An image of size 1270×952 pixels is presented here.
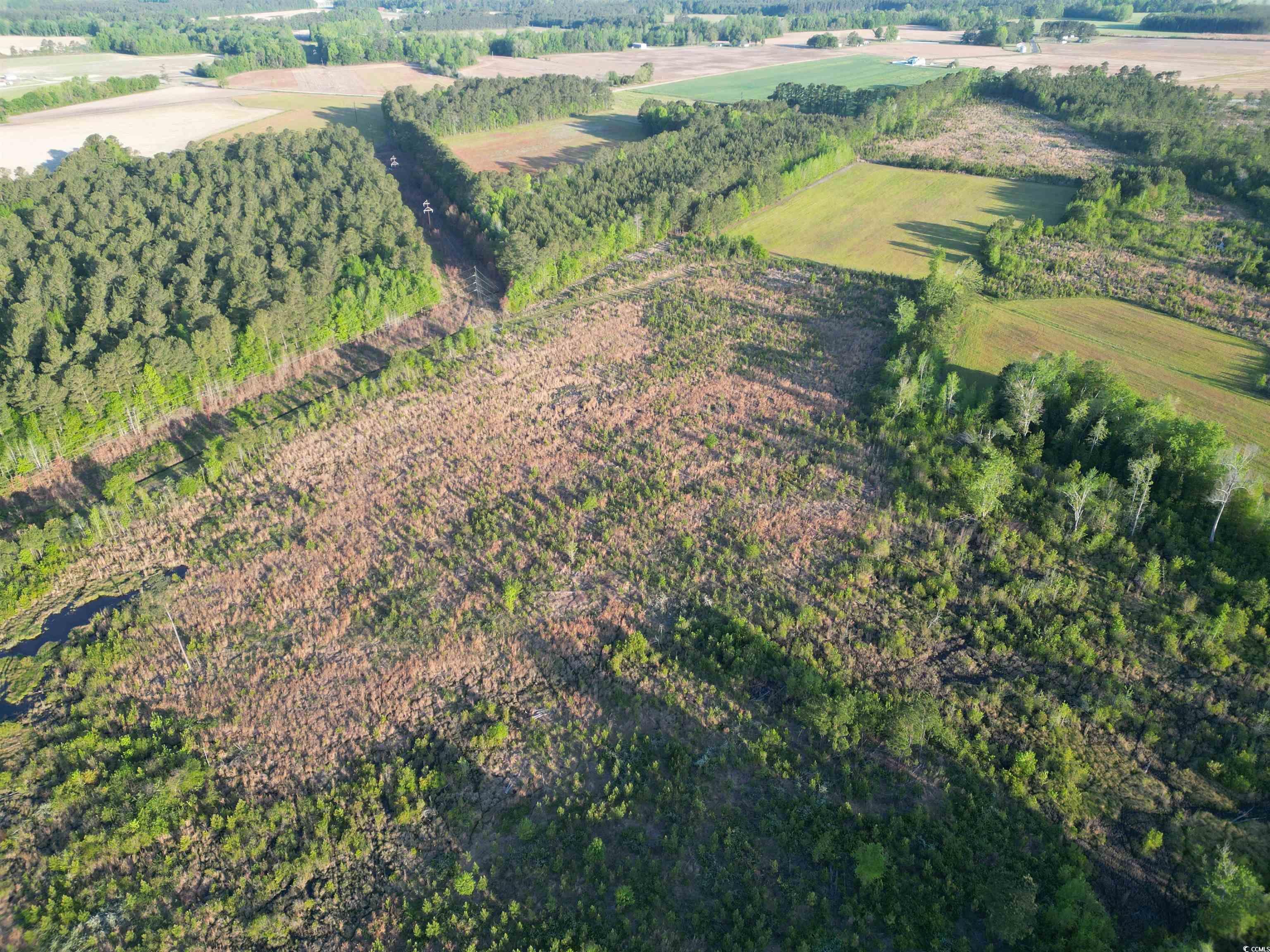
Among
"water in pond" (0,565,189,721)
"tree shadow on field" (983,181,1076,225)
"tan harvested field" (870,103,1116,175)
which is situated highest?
"tan harvested field" (870,103,1116,175)

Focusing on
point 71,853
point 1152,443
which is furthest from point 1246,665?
point 71,853

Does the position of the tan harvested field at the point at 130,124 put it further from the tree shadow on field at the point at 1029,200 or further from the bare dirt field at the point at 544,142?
the tree shadow on field at the point at 1029,200

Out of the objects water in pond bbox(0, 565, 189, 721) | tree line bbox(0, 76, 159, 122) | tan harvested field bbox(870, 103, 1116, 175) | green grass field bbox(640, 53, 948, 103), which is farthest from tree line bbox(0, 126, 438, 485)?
green grass field bbox(640, 53, 948, 103)

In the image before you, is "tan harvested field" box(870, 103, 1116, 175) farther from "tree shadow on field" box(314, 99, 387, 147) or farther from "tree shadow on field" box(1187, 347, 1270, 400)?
"tree shadow on field" box(314, 99, 387, 147)

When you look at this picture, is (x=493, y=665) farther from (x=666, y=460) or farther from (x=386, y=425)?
(x=386, y=425)

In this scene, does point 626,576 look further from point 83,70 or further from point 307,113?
point 83,70

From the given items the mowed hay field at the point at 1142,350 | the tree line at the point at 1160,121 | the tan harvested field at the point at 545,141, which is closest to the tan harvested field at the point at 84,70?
the tan harvested field at the point at 545,141
